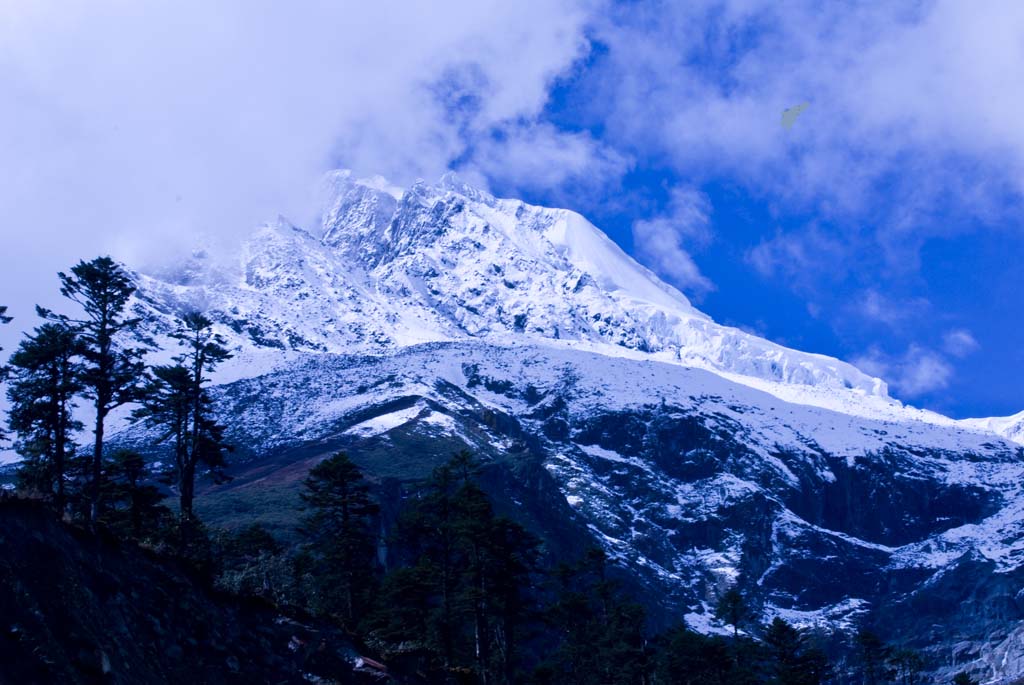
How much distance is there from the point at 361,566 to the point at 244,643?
18933 mm

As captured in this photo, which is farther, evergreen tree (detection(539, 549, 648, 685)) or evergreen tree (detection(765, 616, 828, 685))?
evergreen tree (detection(765, 616, 828, 685))

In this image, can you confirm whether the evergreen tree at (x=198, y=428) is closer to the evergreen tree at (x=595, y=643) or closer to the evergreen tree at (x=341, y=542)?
the evergreen tree at (x=341, y=542)

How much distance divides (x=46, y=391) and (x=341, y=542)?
48.1 ft

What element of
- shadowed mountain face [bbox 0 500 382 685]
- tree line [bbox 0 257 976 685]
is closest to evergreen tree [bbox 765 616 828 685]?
tree line [bbox 0 257 976 685]

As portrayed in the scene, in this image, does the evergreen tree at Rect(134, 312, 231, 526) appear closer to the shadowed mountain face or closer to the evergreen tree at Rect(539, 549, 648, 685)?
the shadowed mountain face

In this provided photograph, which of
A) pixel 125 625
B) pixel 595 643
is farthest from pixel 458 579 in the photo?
pixel 125 625

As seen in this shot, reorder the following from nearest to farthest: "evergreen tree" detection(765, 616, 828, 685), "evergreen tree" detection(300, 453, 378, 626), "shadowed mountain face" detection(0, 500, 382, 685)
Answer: "shadowed mountain face" detection(0, 500, 382, 685), "evergreen tree" detection(300, 453, 378, 626), "evergreen tree" detection(765, 616, 828, 685)

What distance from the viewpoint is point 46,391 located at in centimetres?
4138

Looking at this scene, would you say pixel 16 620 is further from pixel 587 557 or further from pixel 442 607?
pixel 587 557

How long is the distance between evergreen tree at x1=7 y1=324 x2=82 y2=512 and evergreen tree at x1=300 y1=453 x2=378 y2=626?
11.2 metres

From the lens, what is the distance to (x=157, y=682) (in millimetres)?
26906

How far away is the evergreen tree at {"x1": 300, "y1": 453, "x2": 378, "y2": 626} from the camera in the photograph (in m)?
49.4

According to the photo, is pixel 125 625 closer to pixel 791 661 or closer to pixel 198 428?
pixel 198 428

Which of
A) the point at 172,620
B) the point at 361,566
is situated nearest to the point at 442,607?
the point at 361,566
